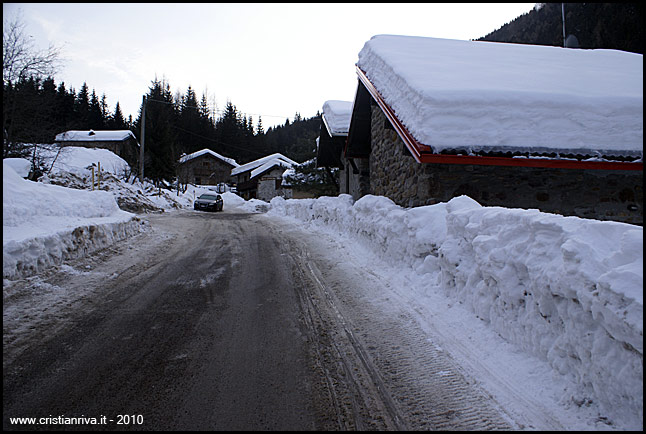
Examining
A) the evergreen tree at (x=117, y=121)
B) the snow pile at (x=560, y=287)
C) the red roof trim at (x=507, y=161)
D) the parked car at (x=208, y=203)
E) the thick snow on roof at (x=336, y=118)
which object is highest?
the evergreen tree at (x=117, y=121)

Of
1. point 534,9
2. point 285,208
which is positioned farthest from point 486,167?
point 534,9

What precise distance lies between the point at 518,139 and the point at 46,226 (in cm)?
848

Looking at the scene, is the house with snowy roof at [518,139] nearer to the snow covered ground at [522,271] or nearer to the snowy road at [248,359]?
the snow covered ground at [522,271]

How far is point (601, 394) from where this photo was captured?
7.43ft

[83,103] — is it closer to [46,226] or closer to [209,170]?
[209,170]

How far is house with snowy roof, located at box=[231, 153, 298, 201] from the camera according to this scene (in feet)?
152

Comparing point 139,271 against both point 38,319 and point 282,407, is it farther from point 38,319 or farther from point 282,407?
point 282,407

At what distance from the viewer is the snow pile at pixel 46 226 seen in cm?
499

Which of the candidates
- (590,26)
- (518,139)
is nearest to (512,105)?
(518,139)

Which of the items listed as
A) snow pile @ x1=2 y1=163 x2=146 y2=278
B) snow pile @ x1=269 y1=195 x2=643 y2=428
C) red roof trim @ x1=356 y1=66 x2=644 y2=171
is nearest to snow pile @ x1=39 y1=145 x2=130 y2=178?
snow pile @ x1=2 y1=163 x2=146 y2=278

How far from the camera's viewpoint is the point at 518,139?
6.69m

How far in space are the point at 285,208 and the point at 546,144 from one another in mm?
16970

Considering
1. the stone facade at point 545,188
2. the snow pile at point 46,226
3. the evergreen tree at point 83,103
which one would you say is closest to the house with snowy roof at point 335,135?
the stone facade at point 545,188

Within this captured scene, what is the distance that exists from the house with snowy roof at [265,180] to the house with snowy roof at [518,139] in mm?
33917
